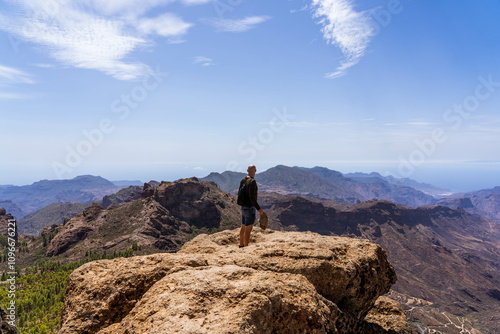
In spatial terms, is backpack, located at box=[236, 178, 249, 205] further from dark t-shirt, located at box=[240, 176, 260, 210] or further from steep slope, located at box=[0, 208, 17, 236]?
steep slope, located at box=[0, 208, 17, 236]

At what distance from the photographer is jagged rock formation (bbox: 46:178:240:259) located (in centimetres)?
11481

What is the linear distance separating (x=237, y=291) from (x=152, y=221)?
137 meters

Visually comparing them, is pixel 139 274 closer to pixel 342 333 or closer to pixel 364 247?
pixel 342 333

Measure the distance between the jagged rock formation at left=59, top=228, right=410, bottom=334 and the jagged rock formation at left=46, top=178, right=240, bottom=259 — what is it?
111925 mm

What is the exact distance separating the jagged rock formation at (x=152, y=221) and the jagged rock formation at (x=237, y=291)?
112 m

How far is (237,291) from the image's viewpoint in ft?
20.2

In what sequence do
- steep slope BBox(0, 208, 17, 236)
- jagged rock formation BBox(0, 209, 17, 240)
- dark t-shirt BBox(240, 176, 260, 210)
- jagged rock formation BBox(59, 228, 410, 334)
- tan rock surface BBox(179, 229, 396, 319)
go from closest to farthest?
jagged rock formation BBox(59, 228, 410, 334) → tan rock surface BBox(179, 229, 396, 319) → dark t-shirt BBox(240, 176, 260, 210) → steep slope BBox(0, 208, 17, 236) → jagged rock formation BBox(0, 209, 17, 240)

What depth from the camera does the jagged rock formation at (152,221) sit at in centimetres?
11481

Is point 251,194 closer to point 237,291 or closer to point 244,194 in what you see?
point 244,194

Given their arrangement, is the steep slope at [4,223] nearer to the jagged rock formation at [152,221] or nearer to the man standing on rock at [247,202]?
the jagged rock formation at [152,221]

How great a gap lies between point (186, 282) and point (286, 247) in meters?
4.73

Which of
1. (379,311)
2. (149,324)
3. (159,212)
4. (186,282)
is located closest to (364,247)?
(379,311)

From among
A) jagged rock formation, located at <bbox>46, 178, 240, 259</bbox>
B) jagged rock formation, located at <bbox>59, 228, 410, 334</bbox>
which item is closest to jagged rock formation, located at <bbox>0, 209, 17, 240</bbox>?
jagged rock formation, located at <bbox>46, 178, 240, 259</bbox>

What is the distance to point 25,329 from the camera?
1454 inches
